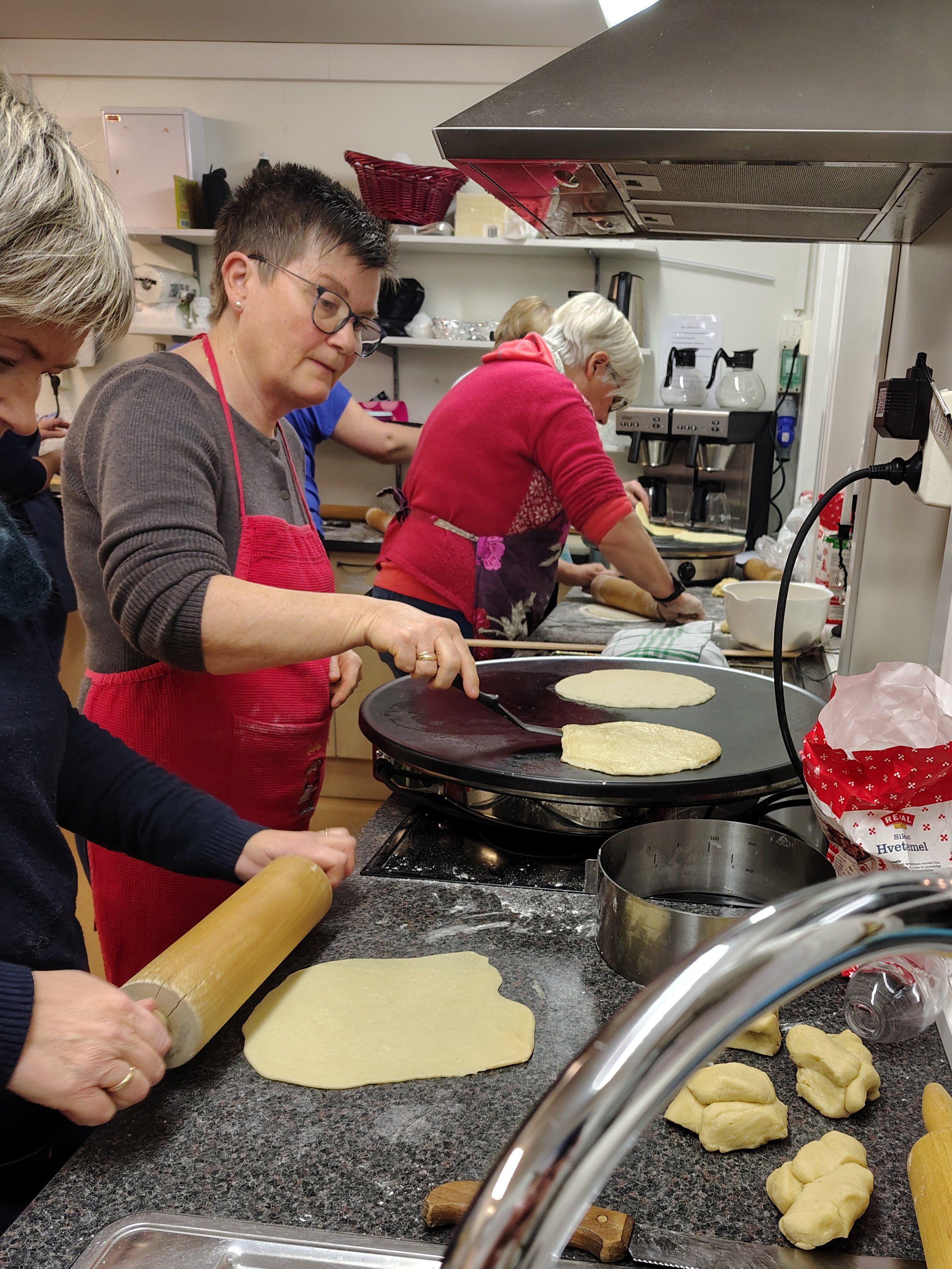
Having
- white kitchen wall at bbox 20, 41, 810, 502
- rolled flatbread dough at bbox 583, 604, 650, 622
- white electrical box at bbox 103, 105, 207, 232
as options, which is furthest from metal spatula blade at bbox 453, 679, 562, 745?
white electrical box at bbox 103, 105, 207, 232

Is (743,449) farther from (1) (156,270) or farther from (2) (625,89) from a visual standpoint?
(2) (625,89)

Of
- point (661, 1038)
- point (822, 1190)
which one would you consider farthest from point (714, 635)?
point (661, 1038)

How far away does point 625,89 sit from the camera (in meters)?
0.86

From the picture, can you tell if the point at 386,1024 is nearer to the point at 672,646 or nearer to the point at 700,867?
the point at 700,867

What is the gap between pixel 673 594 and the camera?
2211 millimetres

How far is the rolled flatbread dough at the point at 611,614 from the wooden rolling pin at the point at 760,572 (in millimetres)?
372

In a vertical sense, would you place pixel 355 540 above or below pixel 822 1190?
below

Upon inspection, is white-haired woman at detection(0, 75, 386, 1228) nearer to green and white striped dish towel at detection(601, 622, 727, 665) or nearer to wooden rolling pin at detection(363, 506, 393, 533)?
green and white striped dish towel at detection(601, 622, 727, 665)

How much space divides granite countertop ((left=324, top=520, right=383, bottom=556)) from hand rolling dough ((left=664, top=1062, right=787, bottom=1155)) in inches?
111

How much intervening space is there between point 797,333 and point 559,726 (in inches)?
120

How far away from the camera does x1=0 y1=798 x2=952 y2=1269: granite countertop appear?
1.94ft

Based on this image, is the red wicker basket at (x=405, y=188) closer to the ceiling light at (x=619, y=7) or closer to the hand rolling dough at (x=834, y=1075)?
the ceiling light at (x=619, y=7)

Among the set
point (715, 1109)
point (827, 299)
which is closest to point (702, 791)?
point (715, 1109)

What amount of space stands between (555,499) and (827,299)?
163 centimetres
